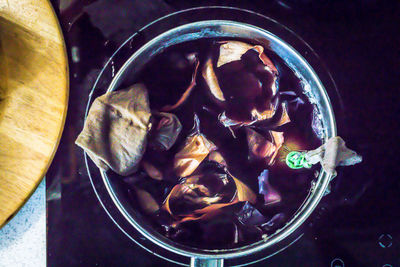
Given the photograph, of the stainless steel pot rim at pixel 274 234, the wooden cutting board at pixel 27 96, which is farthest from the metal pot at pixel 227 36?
the wooden cutting board at pixel 27 96

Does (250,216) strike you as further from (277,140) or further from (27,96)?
(27,96)

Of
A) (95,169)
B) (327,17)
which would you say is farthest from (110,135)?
(327,17)

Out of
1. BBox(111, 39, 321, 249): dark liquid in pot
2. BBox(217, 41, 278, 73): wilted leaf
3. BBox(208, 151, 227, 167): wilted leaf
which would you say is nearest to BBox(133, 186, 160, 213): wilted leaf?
BBox(111, 39, 321, 249): dark liquid in pot

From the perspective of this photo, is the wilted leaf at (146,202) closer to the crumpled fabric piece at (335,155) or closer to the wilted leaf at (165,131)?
the wilted leaf at (165,131)

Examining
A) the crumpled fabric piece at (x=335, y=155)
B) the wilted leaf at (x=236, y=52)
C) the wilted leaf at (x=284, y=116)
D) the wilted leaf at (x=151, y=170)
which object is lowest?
the wilted leaf at (x=151, y=170)

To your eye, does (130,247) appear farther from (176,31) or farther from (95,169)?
(176,31)

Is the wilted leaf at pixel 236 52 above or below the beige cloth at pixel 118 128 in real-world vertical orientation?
above

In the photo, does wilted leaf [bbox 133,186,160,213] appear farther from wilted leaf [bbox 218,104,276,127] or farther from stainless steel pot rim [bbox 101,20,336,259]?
wilted leaf [bbox 218,104,276,127]
